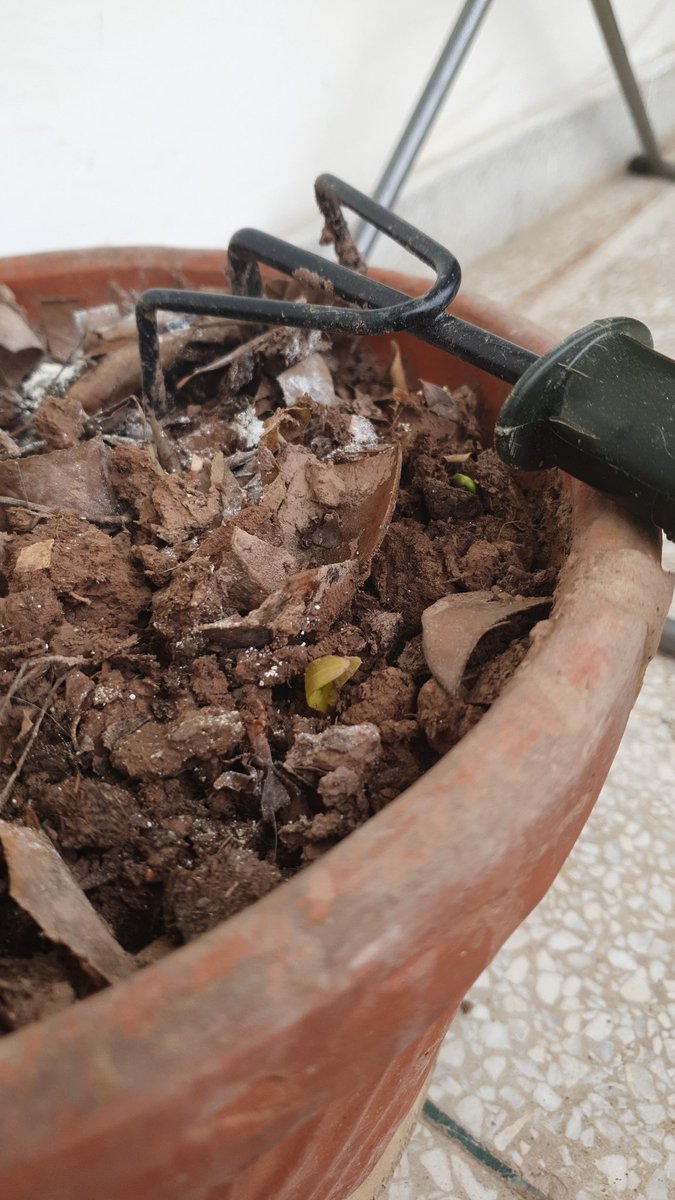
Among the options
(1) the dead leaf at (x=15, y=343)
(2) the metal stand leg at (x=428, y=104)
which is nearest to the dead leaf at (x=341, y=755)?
(1) the dead leaf at (x=15, y=343)

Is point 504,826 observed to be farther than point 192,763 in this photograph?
No

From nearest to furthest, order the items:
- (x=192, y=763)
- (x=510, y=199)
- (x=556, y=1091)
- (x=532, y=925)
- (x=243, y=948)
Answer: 1. (x=243, y=948)
2. (x=192, y=763)
3. (x=556, y=1091)
4. (x=532, y=925)
5. (x=510, y=199)

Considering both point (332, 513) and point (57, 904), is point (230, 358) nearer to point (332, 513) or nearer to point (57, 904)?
point (332, 513)

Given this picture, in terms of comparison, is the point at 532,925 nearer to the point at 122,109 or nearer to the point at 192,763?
the point at 192,763

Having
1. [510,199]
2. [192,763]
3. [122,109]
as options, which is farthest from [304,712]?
[510,199]

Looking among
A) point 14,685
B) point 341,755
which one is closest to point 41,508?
point 14,685
